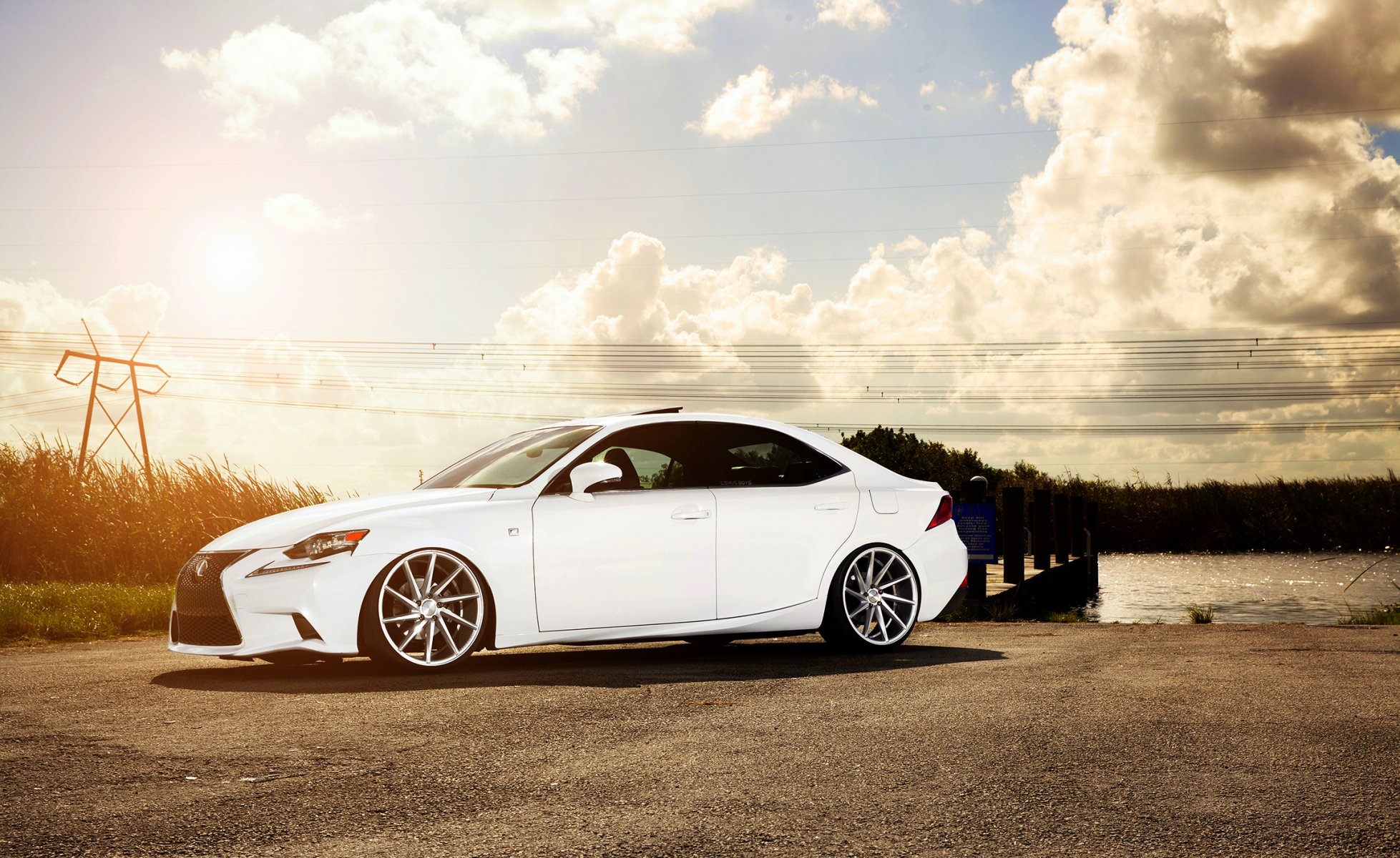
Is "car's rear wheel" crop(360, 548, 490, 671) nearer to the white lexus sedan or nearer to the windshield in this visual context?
the white lexus sedan

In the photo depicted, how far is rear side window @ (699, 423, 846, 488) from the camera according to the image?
821 centimetres

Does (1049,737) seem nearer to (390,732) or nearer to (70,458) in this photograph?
(390,732)

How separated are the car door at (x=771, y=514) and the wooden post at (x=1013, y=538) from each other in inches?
417

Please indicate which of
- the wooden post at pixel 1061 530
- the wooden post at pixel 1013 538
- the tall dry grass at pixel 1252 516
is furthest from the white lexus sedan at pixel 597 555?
the tall dry grass at pixel 1252 516

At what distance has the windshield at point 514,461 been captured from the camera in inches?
307

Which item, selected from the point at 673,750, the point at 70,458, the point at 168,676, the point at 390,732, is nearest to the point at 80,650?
the point at 168,676

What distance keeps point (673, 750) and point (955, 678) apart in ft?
8.49

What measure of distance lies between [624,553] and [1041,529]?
17578mm

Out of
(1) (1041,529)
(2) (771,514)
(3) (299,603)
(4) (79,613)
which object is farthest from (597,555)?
(1) (1041,529)

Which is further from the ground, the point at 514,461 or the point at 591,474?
the point at 514,461

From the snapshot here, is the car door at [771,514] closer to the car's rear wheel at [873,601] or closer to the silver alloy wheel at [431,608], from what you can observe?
the car's rear wheel at [873,601]

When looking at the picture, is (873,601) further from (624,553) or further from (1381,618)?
(1381,618)

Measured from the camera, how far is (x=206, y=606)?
23.4 feet

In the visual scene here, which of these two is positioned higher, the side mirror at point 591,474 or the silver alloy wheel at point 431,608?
the side mirror at point 591,474
